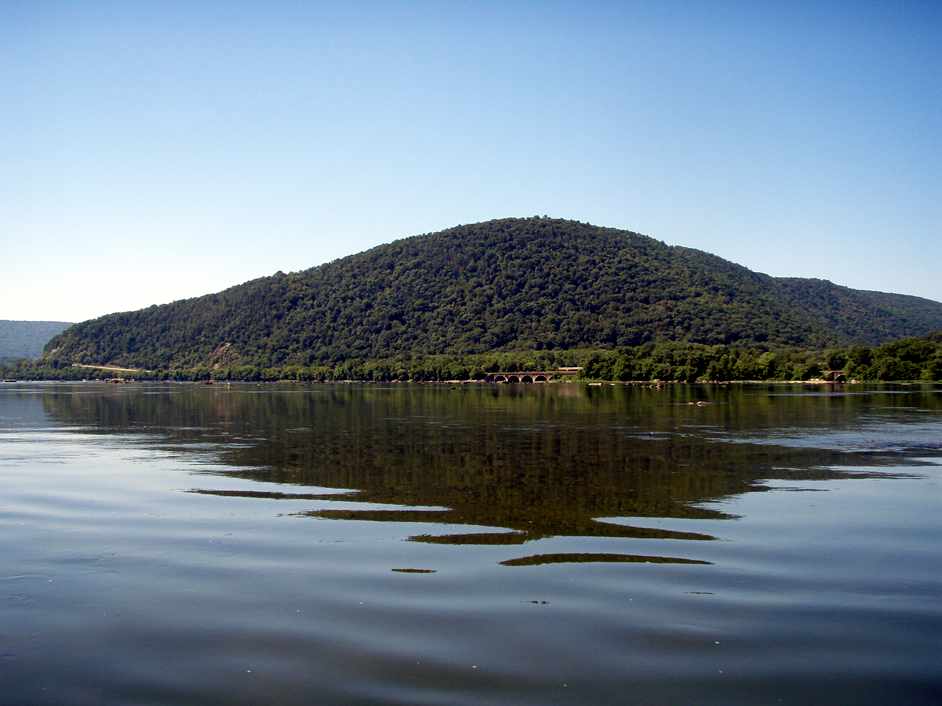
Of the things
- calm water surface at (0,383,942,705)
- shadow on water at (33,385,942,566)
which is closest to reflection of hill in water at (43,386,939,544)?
shadow on water at (33,385,942,566)

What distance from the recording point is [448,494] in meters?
25.7

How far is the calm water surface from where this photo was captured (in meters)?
11.4

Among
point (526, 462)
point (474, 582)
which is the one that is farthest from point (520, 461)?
point (474, 582)

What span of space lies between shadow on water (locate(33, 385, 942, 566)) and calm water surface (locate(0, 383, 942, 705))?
205mm

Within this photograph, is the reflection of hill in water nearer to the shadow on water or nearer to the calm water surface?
the shadow on water

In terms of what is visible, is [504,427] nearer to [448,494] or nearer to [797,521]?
[448,494]

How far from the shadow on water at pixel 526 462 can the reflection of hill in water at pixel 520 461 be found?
0.06 meters

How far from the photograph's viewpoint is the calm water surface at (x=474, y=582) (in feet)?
37.5

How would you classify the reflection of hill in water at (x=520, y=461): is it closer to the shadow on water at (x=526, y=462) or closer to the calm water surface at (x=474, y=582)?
the shadow on water at (x=526, y=462)

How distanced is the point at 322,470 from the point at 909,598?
21334 millimetres

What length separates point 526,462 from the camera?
110 ft

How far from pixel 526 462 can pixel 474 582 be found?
59.3 ft

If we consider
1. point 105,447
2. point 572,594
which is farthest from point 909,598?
point 105,447

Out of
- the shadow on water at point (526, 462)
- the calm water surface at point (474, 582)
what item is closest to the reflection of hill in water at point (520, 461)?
the shadow on water at point (526, 462)
